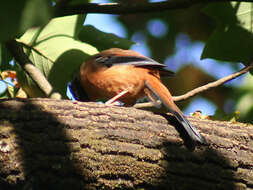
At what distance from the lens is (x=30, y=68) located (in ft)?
13.9

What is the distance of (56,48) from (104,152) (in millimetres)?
1830

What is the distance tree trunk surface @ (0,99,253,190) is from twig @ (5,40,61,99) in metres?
0.79

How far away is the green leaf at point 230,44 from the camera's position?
4465mm

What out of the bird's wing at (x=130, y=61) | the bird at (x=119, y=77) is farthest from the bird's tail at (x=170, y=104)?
the bird's wing at (x=130, y=61)

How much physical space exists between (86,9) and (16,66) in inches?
52.4

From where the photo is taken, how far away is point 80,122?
3.22 m

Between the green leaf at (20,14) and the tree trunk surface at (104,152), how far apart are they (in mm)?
1337

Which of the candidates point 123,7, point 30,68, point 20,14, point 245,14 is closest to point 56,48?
point 30,68

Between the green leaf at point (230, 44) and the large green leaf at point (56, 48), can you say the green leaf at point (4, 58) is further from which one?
the green leaf at point (230, 44)

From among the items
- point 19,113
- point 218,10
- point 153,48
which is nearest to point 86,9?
point 19,113

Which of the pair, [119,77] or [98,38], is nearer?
[98,38]

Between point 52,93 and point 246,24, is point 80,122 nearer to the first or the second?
point 52,93

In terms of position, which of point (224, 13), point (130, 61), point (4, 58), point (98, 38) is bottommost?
point (130, 61)

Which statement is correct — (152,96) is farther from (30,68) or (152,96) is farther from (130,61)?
(30,68)
